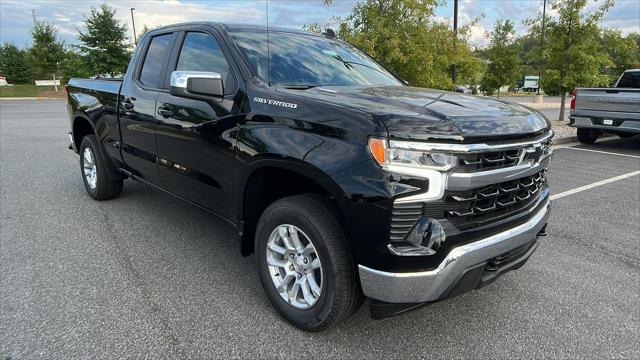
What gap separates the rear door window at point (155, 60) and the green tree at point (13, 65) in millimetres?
48160

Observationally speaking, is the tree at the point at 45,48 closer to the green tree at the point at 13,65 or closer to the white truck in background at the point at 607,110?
the green tree at the point at 13,65

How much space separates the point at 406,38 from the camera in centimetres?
995

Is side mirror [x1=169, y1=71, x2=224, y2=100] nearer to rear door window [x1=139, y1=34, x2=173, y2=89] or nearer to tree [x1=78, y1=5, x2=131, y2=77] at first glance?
rear door window [x1=139, y1=34, x2=173, y2=89]

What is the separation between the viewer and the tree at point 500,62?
2534 centimetres

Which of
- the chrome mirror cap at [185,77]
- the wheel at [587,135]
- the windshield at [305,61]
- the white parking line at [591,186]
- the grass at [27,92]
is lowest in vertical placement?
the white parking line at [591,186]

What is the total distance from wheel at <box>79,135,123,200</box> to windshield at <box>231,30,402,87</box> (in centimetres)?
267

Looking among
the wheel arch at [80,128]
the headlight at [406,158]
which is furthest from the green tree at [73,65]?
the headlight at [406,158]

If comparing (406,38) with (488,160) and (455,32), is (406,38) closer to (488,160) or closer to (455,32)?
(455,32)

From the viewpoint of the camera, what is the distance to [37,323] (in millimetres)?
2789

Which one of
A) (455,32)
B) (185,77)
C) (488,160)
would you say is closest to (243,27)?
(185,77)

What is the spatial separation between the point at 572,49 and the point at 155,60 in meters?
12.9

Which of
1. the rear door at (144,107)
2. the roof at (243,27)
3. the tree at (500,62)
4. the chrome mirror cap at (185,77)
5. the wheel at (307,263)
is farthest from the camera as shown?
the tree at (500,62)

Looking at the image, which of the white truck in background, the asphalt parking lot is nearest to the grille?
the asphalt parking lot

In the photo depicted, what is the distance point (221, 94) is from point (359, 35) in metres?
7.33
